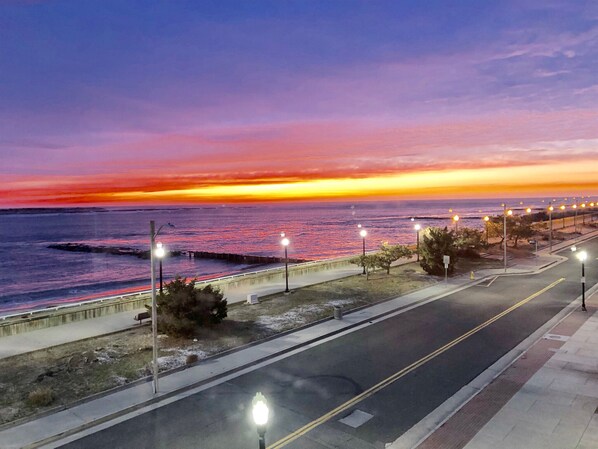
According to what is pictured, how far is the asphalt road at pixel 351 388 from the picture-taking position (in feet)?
38.5

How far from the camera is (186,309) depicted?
20656 millimetres

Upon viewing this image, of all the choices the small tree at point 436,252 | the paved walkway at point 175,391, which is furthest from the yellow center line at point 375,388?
the small tree at point 436,252

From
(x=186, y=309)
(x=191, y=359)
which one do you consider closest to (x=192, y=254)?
(x=186, y=309)

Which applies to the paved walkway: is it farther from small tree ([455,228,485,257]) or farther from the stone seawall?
small tree ([455,228,485,257])

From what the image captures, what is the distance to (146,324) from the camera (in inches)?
902

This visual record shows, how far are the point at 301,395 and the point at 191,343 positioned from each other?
7.16 m

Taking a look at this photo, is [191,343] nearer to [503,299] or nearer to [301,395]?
[301,395]

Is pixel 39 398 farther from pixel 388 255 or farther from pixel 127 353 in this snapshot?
pixel 388 255

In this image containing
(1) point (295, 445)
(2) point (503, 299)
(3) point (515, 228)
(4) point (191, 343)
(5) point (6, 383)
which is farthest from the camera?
(3) point (515, 228)

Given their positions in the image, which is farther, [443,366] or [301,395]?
[443,366]

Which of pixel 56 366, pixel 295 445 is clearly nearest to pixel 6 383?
pixel 56 366

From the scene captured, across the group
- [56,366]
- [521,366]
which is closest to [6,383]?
[56,366]

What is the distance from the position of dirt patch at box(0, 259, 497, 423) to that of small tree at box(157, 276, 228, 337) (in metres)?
0.50

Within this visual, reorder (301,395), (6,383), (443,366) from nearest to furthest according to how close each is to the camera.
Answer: (301,395) → (6,383) → (443,366)
